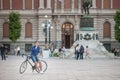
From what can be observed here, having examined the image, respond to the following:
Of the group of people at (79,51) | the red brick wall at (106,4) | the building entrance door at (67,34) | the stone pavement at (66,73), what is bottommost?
the stone pavement at (66,73)

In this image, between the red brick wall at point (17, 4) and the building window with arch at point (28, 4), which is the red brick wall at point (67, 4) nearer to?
the building window with arch at point (28, 4)

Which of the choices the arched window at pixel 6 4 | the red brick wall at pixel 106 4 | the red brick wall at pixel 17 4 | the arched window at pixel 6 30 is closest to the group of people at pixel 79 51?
the red brick wall at pixel 106 4

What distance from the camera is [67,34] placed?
288 ft

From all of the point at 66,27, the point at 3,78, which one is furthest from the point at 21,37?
the point at 3,78

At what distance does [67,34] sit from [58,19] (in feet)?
10.1

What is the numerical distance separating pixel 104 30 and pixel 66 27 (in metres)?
6.55

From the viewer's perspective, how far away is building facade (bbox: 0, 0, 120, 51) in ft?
284

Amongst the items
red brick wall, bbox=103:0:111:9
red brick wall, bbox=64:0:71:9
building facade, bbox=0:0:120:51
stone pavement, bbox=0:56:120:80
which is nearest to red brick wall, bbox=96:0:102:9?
building facade, bbox=0:0:120:51

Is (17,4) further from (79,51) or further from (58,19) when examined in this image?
(79,51)

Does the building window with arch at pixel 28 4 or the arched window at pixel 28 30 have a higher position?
the building window with arch at pixel 28 4

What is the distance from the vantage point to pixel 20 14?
87625 mm

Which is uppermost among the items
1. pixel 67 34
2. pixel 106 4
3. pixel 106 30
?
pixel 106 4

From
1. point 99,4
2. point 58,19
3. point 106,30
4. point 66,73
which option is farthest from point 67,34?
point 66,73

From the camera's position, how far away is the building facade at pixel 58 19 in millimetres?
86688
